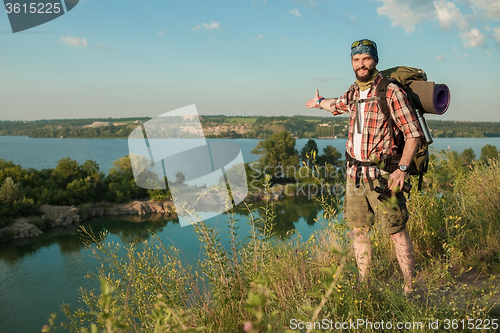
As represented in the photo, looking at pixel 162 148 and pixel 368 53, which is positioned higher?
pixel 368 53

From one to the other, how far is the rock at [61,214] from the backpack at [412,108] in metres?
24.7

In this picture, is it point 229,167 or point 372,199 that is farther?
point 229,167

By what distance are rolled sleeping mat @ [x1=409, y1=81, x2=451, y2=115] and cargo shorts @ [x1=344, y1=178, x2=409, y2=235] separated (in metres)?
0.51

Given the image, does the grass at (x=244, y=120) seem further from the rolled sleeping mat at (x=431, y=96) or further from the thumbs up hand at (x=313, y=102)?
the rolled sleeping mat at (x=431, y=96)

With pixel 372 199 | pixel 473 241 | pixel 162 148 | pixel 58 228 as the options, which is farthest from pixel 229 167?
pixel 58 228

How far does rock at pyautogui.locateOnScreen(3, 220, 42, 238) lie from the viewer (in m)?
19.8

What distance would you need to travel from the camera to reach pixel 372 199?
6.27 feet

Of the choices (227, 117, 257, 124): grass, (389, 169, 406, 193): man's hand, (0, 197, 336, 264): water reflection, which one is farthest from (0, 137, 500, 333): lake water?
(227, 117, 257, 124): grass

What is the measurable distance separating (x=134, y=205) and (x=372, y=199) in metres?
26.0

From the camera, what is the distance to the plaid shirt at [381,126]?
1718 millimetres

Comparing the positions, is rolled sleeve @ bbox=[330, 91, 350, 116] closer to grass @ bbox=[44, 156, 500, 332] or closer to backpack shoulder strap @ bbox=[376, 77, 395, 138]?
backpack shoulder strap @ bbox=[376, 77, 395, 138]

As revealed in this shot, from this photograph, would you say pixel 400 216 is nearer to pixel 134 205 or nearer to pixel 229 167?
pixel 229 167

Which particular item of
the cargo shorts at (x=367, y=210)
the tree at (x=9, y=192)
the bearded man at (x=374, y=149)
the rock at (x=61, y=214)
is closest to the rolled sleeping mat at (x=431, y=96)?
the bearded man at (x=374, y=149)

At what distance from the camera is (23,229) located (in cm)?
2023
